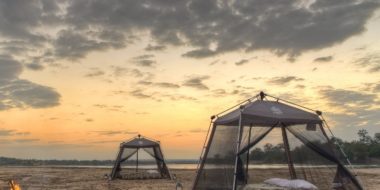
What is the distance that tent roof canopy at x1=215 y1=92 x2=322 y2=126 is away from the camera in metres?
13.2

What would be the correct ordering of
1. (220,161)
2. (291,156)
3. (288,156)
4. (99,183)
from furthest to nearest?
1. (99,183)
2. (288,156)
3. (291,156)
4. (220,161)

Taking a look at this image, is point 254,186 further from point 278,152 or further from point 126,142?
point 126,142

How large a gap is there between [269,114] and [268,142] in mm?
2082

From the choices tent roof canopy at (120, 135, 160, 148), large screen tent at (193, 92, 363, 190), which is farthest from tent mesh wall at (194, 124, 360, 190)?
tent roof canopy at (120, 135, 160, 148)

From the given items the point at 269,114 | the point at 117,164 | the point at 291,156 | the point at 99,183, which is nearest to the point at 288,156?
the point at 291,156

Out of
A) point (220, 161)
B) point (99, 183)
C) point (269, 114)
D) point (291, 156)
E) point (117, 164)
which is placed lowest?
point (99, 183)

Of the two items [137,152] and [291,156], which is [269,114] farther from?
[137,152]

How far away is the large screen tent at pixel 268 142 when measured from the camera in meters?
13.1

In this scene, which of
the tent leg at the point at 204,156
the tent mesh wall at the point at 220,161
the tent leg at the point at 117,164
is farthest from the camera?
the tent leg at the point at 117,164

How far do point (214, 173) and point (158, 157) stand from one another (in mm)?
15502

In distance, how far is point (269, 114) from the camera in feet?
43.4

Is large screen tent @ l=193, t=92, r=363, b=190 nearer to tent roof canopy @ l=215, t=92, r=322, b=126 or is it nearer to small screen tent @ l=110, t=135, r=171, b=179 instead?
tent roof canopy @ l=215, t=92, r=322, b=126

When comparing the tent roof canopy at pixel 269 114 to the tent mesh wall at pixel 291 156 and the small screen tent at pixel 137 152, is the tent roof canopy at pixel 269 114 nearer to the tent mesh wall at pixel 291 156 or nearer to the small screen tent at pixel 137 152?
the tent mesh wall at pixel 291 156

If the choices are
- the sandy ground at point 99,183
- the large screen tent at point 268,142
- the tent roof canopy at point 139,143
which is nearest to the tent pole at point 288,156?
the large screen tent at point 268,142
